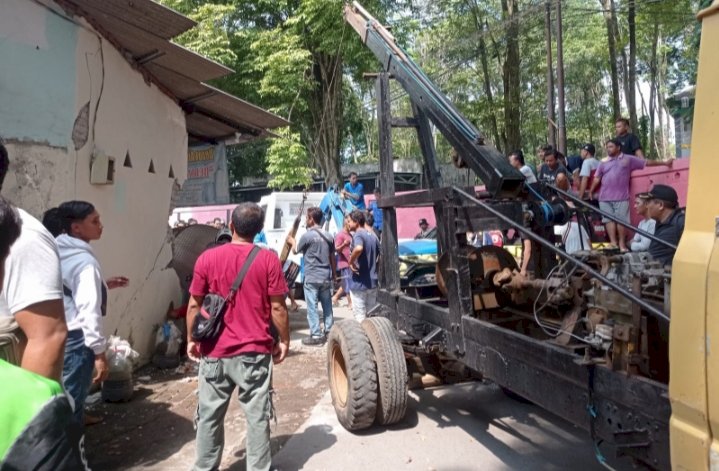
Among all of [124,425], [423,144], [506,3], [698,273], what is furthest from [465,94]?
[698,273]

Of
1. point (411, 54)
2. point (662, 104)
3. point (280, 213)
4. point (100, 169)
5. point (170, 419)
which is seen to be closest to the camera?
point (170, 419)

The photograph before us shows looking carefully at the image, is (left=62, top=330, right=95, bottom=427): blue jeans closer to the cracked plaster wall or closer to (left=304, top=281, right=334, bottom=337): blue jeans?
the cracked plaster wall

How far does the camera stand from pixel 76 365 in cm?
338

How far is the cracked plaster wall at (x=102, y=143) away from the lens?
4.76 metres

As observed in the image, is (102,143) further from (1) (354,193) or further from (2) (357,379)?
(1) (354,193)

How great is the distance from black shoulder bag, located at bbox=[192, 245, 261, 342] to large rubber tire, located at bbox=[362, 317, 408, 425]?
1.45 metres

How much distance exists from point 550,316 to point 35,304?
10.8 feet

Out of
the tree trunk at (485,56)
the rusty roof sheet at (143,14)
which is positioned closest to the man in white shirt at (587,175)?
Answer: the rusty roof sheet at (143,14)

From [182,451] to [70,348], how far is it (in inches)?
56.7

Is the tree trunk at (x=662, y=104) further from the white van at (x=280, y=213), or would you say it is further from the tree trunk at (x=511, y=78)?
the white van at (x=280, y=213)

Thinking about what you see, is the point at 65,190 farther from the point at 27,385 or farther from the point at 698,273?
the point at 698,273

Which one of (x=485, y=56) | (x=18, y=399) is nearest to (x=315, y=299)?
(x=18, y=399)

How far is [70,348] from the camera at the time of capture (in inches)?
133

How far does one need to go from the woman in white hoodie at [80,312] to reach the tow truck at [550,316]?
→ 188 centimetres
